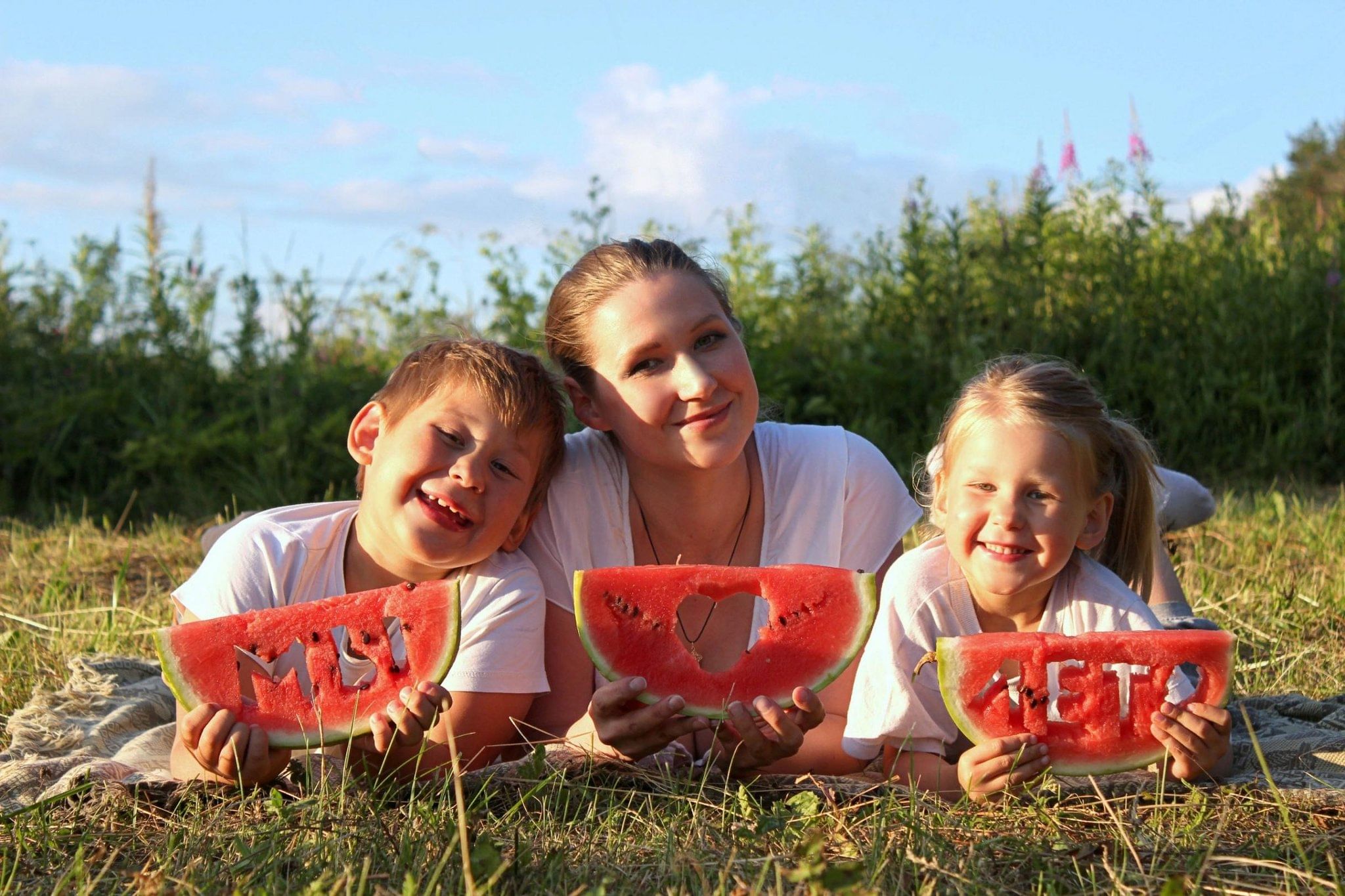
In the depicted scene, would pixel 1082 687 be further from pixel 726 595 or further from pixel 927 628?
pixel 726 595

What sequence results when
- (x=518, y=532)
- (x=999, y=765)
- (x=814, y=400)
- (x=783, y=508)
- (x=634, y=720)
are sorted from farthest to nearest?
(x=814, y=400) → (x=783, y=508) → (x=518, y=532) → (x=634, y=720) → (x=999, y=765)

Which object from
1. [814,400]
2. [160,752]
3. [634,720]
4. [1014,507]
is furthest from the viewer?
[814,400]

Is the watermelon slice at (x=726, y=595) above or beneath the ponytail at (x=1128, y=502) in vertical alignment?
beneath

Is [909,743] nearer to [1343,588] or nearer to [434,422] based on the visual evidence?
[434,422]

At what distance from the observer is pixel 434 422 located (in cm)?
313

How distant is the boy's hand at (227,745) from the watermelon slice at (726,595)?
0.74 m

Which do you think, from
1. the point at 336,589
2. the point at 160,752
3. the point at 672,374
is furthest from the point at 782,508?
the point at 160,752

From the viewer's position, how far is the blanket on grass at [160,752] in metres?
2.80

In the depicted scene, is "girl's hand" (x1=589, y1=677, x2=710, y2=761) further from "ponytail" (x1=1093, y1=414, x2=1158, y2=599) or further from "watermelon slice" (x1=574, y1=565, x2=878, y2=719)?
"ponytail" (x1=1093, y1=414, x2=1158, y2=599)

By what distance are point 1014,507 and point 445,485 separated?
1359 mm

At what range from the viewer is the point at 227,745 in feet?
8.64

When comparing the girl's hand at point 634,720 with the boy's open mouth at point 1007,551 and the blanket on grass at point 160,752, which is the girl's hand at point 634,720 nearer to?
the blanket on grass at point 160,752

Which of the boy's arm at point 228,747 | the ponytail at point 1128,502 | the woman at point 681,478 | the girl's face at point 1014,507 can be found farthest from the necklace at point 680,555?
the boy's arm at point 228,747

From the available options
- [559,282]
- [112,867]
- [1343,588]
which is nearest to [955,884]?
[112,867]
